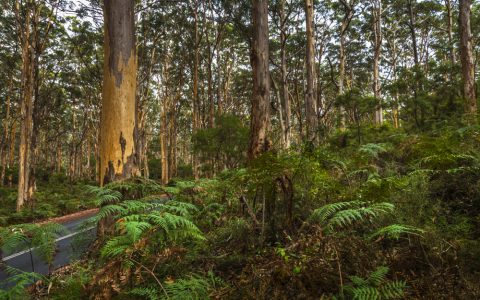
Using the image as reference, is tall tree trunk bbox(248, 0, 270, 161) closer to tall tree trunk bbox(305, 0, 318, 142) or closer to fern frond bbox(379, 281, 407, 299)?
fern frond bbox(379, 281, 407, 299)

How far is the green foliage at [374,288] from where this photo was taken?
1.79m

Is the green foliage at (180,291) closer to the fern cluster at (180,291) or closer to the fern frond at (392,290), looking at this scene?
the fern cluster at (180,291)

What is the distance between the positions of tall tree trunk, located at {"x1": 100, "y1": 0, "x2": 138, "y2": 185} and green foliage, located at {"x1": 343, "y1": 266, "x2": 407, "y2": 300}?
3203 mm

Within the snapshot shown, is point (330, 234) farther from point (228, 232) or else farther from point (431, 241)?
point (228, 232)

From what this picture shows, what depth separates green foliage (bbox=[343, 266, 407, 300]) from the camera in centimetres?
179

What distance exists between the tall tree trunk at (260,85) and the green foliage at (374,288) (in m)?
4.13

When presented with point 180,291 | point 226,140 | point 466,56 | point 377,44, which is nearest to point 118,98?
point 180,291

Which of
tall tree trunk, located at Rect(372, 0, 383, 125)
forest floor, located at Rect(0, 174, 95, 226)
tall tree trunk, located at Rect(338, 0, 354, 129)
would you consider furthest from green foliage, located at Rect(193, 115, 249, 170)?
tall tree trunk, located at Rect(372, 0, 383, 125)

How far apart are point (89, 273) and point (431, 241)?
294 centimetres

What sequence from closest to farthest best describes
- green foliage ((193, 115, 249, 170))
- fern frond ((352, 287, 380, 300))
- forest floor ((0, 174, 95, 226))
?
fern frond ((352, 287, 380, 300)) → forest floor ((0, 174, 95, 226)) → green foliage ((193, 115, 249, 170))

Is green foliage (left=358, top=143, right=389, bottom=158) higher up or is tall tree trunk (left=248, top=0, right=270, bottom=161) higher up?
tall tree trunk (left=248, top=0, right=270, bottom=161)

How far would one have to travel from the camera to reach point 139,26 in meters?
19.7

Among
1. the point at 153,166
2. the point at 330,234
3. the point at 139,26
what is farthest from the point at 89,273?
the point at 153,166

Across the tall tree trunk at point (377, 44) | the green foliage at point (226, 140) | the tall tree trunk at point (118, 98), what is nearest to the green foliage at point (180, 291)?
the tall tree trunk at point (118, 98)
